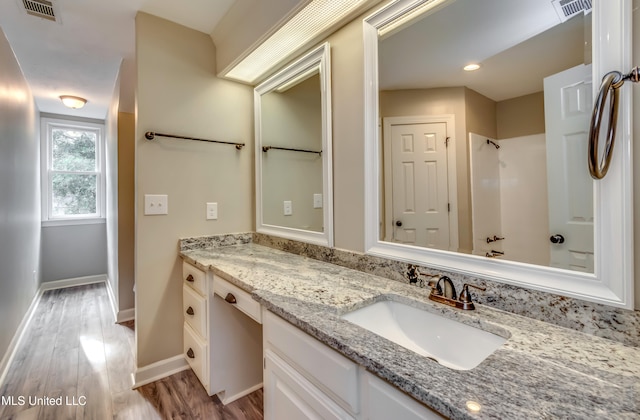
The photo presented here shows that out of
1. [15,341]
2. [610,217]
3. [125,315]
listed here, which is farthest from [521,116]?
[15,341]

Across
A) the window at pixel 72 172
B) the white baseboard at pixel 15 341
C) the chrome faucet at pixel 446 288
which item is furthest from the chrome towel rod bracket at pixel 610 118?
the window at pixel 72 172

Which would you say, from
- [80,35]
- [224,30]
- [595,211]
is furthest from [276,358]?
[80,35]

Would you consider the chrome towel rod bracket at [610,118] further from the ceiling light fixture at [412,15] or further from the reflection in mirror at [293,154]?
the reflection in mirror at [293,154]

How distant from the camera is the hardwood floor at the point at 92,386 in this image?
162 cm

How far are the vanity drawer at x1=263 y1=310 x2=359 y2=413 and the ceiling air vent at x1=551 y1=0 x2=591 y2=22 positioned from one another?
1.12 meters

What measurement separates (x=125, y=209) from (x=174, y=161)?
1439mm

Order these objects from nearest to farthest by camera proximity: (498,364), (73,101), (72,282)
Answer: (498,364)
(73,101)
(72,282)

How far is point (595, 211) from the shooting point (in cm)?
77

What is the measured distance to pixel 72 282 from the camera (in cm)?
396

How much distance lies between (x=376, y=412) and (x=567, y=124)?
94 centimetres

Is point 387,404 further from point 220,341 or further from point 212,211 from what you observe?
point 212,211

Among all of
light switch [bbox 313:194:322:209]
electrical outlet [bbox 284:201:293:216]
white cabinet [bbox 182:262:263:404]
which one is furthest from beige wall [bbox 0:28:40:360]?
light switch [bbox 313:194:322:209]

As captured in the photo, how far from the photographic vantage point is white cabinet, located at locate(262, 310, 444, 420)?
656 millimetres

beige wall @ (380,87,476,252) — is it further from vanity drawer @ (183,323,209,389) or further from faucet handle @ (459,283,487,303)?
vanity drawer @ (183,323,209,389)
